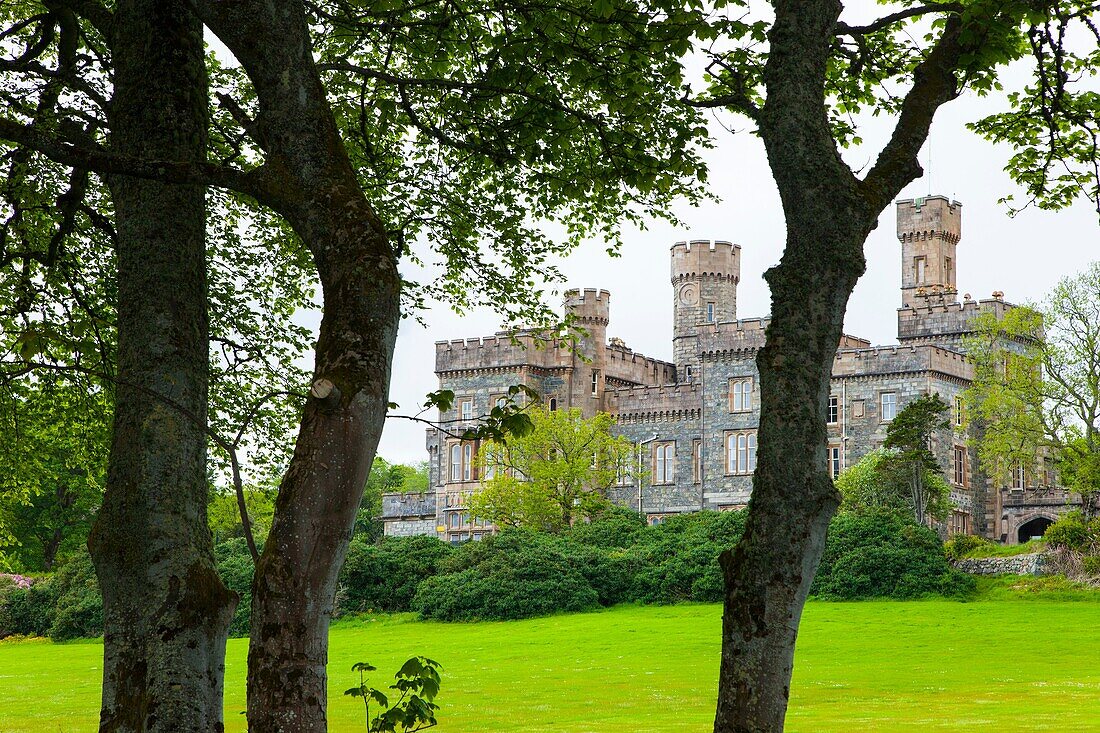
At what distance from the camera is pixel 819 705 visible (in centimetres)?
1808

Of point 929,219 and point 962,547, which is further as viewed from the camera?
point 929,219

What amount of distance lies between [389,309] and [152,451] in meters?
2.18

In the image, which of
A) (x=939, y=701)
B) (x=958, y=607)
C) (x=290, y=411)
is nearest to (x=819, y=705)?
(x=939, y=701)

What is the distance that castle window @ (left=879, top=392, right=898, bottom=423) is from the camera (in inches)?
2143

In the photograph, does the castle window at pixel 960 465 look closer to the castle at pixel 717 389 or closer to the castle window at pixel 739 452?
the castle at pixel 717 389

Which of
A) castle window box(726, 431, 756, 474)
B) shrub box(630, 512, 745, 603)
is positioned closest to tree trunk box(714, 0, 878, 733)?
shrub box(630, 512, 745, 603)

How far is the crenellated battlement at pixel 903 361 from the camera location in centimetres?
5394

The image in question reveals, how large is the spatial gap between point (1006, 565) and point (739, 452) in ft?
71.7

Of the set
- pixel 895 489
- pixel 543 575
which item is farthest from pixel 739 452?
pixel 543 575

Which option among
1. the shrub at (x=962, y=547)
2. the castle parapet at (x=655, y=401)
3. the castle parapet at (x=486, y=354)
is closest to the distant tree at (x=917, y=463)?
the shrub at (x=962, y=547)

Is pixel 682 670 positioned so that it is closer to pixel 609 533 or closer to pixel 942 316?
pixel 609 533

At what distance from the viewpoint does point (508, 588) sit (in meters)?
35.7

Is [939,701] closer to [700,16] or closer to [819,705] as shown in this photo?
[819,705]

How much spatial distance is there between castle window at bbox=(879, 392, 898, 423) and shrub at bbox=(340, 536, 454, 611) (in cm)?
2313
